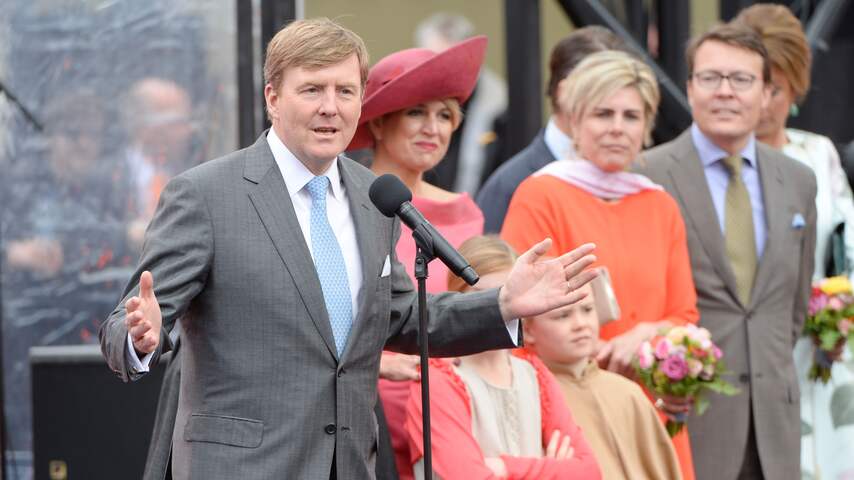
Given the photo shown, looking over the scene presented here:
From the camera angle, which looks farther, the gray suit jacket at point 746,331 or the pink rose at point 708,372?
the gray suit jacket at point 746,331

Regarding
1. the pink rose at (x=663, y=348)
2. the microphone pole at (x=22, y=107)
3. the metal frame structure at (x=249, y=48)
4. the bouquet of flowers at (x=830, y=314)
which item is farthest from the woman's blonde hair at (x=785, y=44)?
the microphone pole at (x=22, y=107)

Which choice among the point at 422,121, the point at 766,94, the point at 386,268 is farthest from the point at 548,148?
the point at 386,268

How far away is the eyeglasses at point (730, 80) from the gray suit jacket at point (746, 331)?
10.4 inches

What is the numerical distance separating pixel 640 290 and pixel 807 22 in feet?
10.1

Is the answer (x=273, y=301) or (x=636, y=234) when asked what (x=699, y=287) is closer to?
(x=636, y=234)

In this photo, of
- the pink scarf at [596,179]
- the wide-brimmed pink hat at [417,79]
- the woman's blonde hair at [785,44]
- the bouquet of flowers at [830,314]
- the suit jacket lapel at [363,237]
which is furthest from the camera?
the woman's blonde hair at [785,44]

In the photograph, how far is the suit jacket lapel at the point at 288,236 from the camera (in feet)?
11.2

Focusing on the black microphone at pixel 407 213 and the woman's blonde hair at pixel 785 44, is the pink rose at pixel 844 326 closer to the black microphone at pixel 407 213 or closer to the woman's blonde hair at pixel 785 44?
the woman's blonde hair at pixel 785 44

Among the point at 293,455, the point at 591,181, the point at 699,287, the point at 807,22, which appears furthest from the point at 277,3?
the point at 807,22

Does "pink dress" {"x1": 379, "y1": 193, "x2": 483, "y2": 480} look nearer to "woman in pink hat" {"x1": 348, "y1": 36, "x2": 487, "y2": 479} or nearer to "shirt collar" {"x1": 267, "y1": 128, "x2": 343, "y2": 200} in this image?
"woman in pink hat" {"x1": 348, "y1": 36, "x2": 487, "y2": 479}

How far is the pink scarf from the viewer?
5.15 m

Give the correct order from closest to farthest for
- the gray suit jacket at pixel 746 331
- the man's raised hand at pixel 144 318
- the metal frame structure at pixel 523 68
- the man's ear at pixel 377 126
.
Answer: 1. the man's raised hand at pixel 144 318
2. the man's ear at pixel 377 126
3. the gray suit jacket at pixel 746 331
4. the metal frame structure at pixel 523 68

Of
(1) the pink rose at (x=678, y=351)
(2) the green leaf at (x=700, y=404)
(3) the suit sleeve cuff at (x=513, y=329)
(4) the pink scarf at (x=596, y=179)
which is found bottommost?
(2) the green leaf at (x=700, y=404)

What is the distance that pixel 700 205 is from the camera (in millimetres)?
5410
